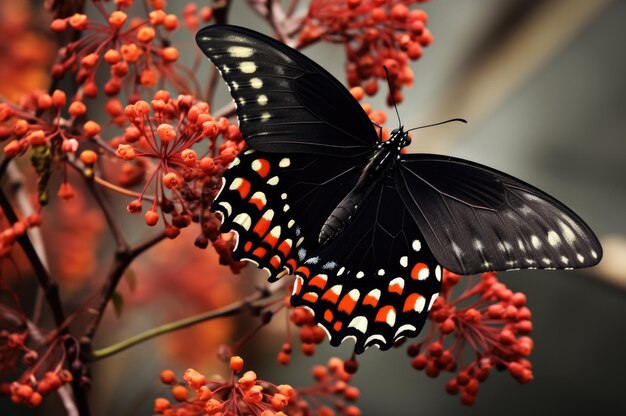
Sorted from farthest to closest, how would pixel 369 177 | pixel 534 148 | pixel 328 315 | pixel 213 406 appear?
pixel 534 148
pixel 369 177
pixel 328 315
pixel 213 406

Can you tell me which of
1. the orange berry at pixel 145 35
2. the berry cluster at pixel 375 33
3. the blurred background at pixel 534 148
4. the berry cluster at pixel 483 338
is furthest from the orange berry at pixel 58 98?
the blurred background at pixel 534 148

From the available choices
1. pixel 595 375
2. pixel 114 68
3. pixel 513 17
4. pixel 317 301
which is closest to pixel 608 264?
pixel 595 375

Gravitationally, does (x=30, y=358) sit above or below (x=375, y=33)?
below

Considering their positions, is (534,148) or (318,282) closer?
(318,282)

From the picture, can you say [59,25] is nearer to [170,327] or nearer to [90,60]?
[90,60]

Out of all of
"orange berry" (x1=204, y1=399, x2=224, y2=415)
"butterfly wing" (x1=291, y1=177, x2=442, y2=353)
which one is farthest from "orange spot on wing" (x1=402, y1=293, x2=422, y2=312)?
"orange berry" (x1=204, y1=399, x2=224, y2=415)

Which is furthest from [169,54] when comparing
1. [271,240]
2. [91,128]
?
[271,240]

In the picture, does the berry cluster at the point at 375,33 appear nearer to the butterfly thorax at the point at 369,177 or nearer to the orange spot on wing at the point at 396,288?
the butterfly thorax at the point at 369,177

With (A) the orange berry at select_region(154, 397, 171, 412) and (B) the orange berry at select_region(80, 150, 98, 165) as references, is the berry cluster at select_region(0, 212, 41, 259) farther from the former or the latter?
(A) the orange berry at select_region(154, 397, 171, 412)
